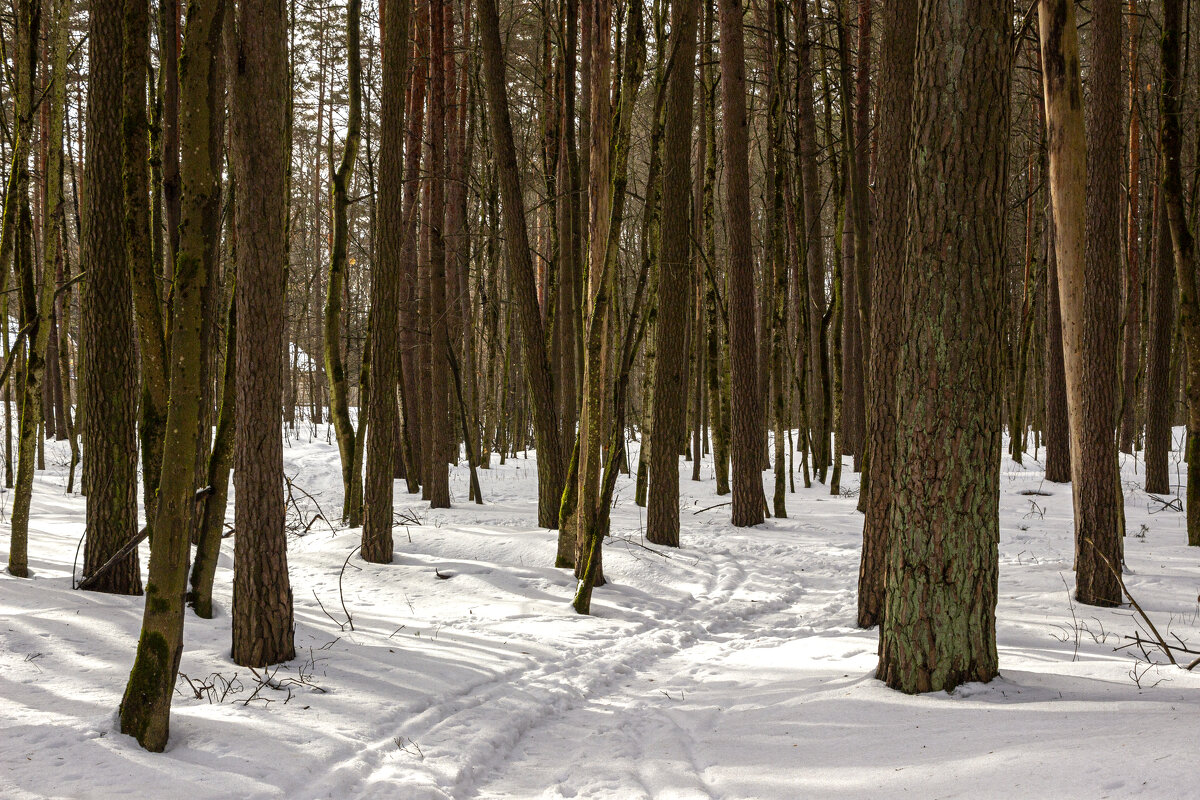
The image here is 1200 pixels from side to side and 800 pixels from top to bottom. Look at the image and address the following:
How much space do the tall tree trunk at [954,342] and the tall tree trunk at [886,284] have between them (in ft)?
5.52

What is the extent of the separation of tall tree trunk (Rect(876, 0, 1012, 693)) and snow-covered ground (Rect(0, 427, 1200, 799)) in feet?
1.29

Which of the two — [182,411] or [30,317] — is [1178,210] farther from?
[30,317]

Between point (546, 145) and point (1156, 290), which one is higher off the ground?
point (546, 145)

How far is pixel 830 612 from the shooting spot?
6.41m

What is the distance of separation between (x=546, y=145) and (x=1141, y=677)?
30.6ft

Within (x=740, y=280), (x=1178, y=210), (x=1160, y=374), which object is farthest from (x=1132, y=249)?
(x=740, y=280)

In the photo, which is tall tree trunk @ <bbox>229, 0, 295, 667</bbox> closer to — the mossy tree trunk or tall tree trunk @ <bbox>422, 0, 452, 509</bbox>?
the mossy tree trunk

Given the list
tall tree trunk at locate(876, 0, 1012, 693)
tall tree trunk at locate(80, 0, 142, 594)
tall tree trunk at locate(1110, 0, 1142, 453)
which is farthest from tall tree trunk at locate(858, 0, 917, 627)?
tall tree trunk at locate(1110, 0, 1142, 453)

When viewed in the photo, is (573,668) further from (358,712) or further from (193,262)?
(193,262)

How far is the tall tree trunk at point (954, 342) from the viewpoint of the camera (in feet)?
12.3

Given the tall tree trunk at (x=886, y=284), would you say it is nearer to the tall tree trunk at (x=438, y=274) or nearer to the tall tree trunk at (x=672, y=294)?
the tall tree trunk at (x=672, y=294)

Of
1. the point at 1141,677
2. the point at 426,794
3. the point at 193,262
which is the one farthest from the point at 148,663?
the point at 1141,677

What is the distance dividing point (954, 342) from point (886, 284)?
6.45 ft

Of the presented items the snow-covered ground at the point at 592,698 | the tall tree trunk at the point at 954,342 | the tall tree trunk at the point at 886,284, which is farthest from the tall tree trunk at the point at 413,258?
the tall tree trunk at the point at 954,342
